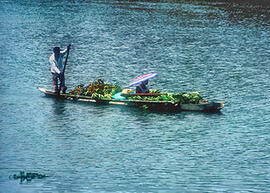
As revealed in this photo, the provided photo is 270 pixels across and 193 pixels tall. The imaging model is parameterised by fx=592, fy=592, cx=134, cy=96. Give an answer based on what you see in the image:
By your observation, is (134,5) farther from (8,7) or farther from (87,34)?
(87,34)

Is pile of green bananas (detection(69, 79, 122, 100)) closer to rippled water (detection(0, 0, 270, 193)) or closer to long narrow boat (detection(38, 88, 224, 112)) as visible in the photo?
long narrow boat (detection(38, 88, 224, 112))

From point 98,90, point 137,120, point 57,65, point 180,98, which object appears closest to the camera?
point 137,120

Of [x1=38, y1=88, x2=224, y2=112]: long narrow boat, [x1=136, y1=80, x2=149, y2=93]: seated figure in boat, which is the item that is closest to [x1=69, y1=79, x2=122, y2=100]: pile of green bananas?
[x1=38, y1=88, x2=224, y2=112]: long narrow boat

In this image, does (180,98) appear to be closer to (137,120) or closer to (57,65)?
(137,120)

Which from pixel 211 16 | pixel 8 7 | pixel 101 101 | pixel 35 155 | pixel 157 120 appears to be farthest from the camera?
pixel 8 7

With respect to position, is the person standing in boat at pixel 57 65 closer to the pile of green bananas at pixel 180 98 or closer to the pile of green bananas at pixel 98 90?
the pile of green bananas at pixel 98 90

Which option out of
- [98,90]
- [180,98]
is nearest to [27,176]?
[180,98]

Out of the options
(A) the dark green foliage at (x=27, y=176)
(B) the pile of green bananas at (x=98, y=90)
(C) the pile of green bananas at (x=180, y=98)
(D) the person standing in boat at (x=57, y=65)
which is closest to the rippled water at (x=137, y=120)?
(A) the dark green foliage at (x=27, y=176)

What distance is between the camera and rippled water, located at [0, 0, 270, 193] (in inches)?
796

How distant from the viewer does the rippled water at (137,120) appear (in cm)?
2022

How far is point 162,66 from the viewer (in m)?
41.9

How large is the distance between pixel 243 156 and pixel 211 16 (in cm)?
5497

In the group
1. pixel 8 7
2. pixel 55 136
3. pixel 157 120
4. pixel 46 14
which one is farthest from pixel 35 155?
pixel 8 7

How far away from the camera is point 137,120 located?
2752cm
